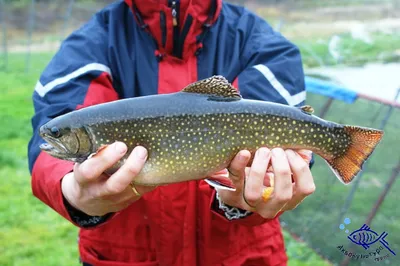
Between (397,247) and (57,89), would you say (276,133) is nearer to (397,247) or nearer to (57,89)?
(57,89)

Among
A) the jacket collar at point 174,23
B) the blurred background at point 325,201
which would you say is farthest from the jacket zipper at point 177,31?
the blurred background at point 325,201

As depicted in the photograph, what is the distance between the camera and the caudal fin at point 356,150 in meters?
2.55

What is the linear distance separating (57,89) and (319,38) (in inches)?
648

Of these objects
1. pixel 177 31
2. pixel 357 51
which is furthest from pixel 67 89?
pixel 357 51

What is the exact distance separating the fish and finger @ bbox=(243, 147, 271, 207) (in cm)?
12

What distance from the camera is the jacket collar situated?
2820 millimetres

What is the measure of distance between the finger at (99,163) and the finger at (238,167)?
19.8 inches

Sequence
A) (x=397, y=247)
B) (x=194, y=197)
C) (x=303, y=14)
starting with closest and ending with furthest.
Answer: (x=194, y=197) < (x=397, y=247) < (x=303, y=14)

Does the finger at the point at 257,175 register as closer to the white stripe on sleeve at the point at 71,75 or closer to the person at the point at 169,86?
the person at the point at 169,86

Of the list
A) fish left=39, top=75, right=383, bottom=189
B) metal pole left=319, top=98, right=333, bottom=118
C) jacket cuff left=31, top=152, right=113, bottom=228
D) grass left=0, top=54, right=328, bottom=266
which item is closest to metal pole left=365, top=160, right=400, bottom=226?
grass left=0, top=54, right=328, bottom=266

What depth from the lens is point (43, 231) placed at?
668 cm

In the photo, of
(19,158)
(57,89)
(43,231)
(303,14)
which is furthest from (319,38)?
(57,89)

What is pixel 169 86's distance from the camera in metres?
2.79

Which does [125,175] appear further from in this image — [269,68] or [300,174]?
[269,68]
